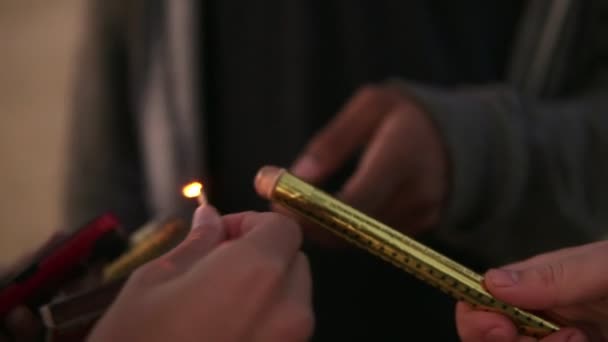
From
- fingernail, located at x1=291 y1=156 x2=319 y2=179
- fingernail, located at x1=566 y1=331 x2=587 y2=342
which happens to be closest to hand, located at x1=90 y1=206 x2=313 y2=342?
fingernail, located at x1=566 y1=331 x2=587 y2=342

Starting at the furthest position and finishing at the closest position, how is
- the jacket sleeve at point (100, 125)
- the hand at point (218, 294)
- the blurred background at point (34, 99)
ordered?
the blurred background at point (34, 99)
the jacket sleeve at point (100, 125)
the hand at point (218, 294)

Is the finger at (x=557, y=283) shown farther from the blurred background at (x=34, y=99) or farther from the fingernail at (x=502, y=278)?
the blurred background at (x=34, y=99)

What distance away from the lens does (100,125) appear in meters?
0.59

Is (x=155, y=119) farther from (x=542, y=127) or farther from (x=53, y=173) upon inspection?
(x=53, y=173)

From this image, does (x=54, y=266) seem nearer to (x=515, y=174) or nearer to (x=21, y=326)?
(x=21, y=326)

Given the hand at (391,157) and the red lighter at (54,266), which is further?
the hand at (391,157)

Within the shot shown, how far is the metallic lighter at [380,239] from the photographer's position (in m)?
0.22

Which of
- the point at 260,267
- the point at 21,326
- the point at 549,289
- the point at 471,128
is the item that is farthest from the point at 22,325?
the point at 471,128

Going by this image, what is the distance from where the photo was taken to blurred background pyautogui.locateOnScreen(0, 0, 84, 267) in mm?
882

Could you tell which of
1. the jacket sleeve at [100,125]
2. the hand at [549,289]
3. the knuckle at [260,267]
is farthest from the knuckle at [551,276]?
the jacket sleeve at [100,125]

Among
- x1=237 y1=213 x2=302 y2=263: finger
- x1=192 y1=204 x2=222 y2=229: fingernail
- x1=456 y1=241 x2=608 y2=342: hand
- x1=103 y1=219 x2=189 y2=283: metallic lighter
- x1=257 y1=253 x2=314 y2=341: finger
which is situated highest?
x1=192 y1=204 x2=222 y2=229: fingernail

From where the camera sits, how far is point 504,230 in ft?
1.45

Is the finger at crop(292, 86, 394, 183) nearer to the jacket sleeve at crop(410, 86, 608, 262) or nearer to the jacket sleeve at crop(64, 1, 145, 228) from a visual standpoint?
the jacket sleeve at crop(410, 86, 608, 262)

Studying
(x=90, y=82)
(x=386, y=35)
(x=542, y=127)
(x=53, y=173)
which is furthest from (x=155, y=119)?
(x=53, y=173)
